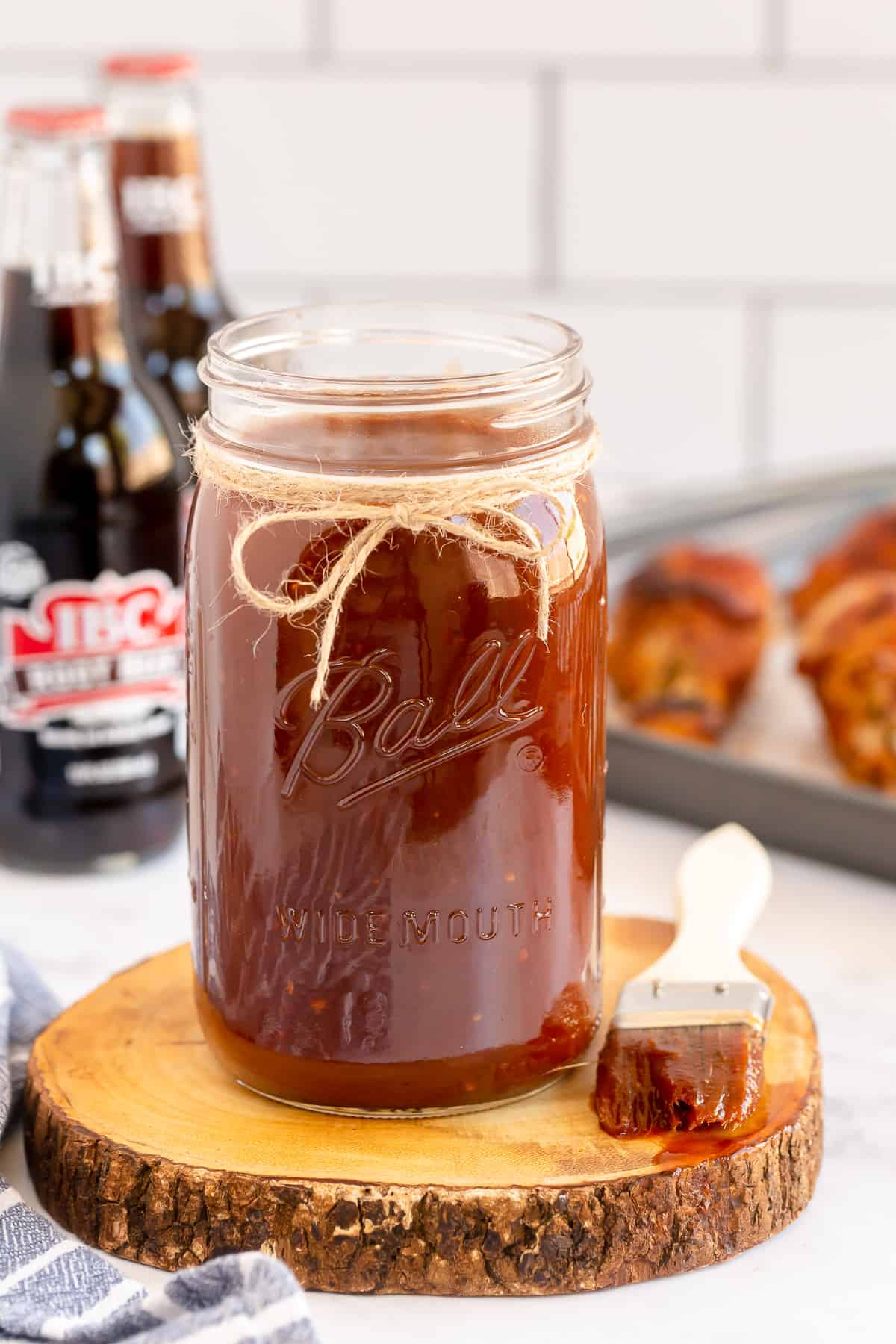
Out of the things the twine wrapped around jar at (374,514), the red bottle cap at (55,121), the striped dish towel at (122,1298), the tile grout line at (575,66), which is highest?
the tile grout line at (575,66)

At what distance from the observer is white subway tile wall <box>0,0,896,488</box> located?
2000 millimetres

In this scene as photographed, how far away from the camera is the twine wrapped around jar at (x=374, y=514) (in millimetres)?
683

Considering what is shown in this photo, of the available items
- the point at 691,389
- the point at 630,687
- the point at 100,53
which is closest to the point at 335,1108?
the point at 630,687

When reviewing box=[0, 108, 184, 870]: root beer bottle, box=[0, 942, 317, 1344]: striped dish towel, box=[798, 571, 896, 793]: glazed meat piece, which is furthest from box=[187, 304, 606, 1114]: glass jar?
box=[798, 571, 896, 793]: glazed meat piece

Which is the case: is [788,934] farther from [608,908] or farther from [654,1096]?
[654,1096]

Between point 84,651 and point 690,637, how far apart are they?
0.52 meters

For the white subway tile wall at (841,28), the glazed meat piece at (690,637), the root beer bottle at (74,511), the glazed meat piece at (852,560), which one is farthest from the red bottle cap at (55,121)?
the white subway tile wall at (841,28)

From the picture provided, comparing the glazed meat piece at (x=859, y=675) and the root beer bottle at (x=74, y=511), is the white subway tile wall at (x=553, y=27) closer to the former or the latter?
the glazed meat piece at (x=859, y=675)

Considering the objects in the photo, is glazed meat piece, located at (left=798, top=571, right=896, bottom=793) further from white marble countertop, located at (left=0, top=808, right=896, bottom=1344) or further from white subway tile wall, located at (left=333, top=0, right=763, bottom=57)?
white subway tile wall, located at (left=333, top=0, right=763, bottom=57)

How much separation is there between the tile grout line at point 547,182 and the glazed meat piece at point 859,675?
0.92m

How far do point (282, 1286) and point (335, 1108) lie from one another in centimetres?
13

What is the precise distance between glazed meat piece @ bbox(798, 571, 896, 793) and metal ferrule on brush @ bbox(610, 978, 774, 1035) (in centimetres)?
47

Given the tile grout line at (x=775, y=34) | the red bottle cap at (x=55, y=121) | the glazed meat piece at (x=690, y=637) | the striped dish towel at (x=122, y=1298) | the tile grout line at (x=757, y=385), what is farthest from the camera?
the tile grout line at (x=757, y=385)

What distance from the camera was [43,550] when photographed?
3.52 ft
